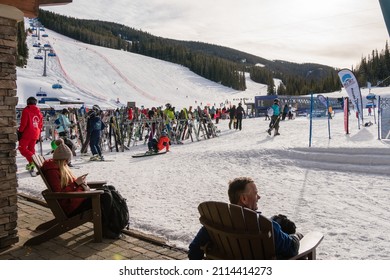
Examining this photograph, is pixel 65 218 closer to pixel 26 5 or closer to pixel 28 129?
pixel 26 5

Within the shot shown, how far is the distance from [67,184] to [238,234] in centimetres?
213

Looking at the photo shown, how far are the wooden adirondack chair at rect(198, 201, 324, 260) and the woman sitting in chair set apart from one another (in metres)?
1.72

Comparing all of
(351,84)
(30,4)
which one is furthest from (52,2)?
(351,84)

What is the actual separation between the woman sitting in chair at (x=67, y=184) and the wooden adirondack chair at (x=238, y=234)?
5.65 feet

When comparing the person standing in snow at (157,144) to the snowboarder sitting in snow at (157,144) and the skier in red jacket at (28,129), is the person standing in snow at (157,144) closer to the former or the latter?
the snowboarder sitting in snow at (157,144)

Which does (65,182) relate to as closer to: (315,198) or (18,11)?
(18,11)

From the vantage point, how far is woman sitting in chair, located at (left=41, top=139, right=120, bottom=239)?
145 inches

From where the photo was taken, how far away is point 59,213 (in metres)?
3.70

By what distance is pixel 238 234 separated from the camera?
85.6 inches

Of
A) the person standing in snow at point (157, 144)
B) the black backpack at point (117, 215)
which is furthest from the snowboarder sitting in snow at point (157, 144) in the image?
the black backpack at point (117, 215)

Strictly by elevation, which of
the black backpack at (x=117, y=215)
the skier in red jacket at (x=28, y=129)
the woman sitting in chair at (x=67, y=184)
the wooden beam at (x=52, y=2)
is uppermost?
the wooden beam at (x=52, y=2)

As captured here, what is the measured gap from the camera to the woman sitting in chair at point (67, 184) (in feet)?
12.0

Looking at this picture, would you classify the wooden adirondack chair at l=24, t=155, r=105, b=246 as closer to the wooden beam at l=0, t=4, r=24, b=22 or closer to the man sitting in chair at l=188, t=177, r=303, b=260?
the wooden beam at l=0, t=4, r=24, b=22
